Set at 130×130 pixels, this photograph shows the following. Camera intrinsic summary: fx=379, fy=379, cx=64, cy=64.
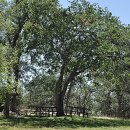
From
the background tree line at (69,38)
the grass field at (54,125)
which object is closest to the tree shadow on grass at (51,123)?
the grass field at (54,125)

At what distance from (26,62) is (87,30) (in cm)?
899

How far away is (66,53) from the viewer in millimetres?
41969

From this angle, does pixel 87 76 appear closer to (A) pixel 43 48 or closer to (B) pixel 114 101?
(A) pixel 43 48

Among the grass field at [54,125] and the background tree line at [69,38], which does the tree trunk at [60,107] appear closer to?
the background tree line at [69,38]

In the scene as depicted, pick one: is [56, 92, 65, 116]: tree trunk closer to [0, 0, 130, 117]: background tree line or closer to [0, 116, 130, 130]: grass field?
[0, 0, 130, 117]: background tree line

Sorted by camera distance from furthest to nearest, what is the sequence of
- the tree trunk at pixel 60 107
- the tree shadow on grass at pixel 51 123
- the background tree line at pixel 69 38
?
the tree trunk at pixel 60 107
the background tree line at pixel 69 38
the tree shadow on grass at pixel 51 123

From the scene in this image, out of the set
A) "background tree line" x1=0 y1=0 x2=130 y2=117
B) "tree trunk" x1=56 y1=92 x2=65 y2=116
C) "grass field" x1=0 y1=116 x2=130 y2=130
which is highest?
"background tree line" x1=0 y1=0 x2=130 y2=117

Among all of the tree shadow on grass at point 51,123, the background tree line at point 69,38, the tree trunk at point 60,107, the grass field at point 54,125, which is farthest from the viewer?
the tree trunk at point 60,107

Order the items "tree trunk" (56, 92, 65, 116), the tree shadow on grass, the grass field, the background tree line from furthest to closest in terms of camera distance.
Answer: "tree trunk" (56, 92, 65, 116), the background tree line, the tree shadow on grass, the grass field

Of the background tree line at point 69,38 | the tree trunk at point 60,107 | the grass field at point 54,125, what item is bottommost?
the grass field at point 54,125

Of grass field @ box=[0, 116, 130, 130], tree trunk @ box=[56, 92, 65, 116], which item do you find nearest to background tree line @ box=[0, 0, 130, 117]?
tree trunk @ box=[56, 92, 65, 116]

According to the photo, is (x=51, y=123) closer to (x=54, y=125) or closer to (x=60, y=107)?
(x=54, y=125)

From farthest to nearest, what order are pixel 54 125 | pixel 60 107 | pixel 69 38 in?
1. pixel 60 107
2. pixel 69 38
3. pixel 54 125

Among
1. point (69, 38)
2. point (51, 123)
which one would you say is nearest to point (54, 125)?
point (51, 123)
